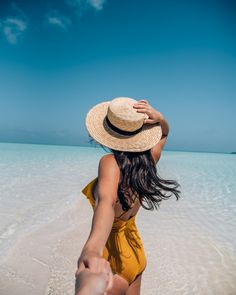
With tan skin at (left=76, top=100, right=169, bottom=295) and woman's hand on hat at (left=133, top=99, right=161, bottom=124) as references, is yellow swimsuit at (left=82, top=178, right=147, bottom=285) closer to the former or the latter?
tan skin at (left=76, top=100, right=169, bottom=295)

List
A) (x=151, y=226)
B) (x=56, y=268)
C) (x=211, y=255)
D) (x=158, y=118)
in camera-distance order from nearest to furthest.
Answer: (x=158, y=118), (x=56, y=268), (x=211, y=255), (x=151, y=226)

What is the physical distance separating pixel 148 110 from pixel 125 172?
1.34ft

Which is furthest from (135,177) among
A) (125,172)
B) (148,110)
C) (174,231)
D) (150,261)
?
(174,231)

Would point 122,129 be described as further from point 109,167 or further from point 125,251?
point 125,251

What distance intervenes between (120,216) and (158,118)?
1.96 feet

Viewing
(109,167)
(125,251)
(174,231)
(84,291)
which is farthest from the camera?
(174,231)

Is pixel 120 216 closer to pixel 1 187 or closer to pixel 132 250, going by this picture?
pixel 132 250

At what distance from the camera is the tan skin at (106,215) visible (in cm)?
97

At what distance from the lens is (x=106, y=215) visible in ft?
4.02

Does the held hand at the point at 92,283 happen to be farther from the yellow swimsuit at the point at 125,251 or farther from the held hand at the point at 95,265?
the yellow swimsuit at the point at 125,251

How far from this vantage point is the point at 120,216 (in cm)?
177

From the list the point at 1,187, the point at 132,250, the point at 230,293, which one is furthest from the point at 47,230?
the point at 1,187

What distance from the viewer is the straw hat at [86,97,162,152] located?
163 cm

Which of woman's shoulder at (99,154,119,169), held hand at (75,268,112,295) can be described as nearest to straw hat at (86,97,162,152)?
woman's shoulder at (99,154,119,169)
